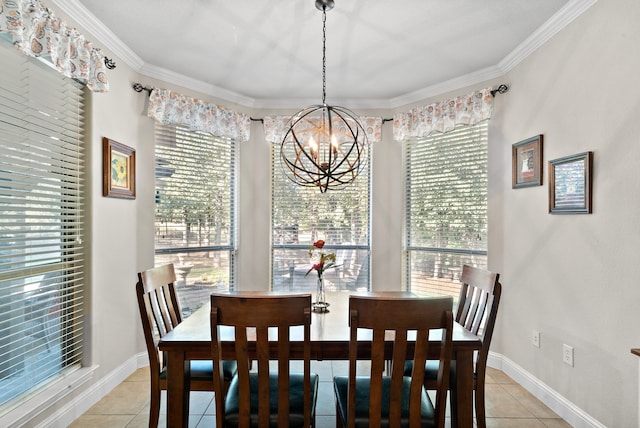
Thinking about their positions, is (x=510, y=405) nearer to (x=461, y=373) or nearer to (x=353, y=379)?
(x=461, y=373)

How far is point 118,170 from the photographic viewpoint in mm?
2758

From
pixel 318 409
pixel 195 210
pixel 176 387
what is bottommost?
pixel 318 409

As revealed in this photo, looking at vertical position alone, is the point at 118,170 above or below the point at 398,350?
above

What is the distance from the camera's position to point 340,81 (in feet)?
11.1

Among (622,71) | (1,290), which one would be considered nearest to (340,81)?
(622,71)

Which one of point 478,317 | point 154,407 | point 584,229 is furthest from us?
point 584,229

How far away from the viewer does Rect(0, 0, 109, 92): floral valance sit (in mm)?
1702

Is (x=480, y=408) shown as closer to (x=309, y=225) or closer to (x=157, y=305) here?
(x=157, y=305)

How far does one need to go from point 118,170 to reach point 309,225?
1.96 meters

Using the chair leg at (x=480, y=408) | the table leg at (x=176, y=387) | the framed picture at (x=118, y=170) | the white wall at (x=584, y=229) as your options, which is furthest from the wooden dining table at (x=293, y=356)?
the framed picture at (x=118, y=170)

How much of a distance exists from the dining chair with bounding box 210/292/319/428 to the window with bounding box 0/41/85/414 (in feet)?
4.25

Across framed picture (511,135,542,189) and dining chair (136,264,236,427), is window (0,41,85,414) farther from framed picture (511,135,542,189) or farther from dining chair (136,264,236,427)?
framed picture (511,135,542,189)

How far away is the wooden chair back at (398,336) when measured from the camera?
1369mm

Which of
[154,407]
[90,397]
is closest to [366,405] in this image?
[154,407]
